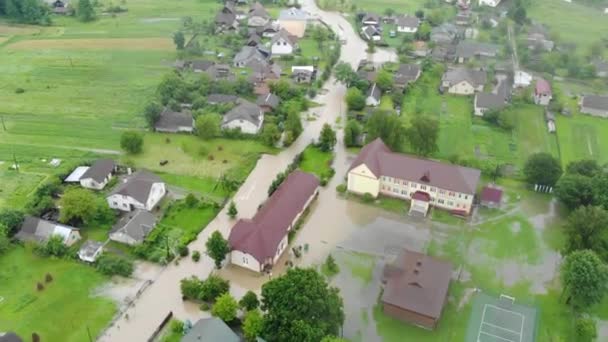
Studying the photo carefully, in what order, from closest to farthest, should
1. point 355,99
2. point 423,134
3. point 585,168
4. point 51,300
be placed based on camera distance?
1. point 51,300
2. point 585,168
3. point 423,134
4. point 355,99

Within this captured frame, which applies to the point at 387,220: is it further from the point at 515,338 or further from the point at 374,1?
the point at 374,1

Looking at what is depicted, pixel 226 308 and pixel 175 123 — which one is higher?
pixel 226 308

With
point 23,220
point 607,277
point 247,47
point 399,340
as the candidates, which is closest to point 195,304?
point 399,340

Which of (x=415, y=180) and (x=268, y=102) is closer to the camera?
(x=415, y=180)

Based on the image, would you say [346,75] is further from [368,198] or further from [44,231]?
[44,231]

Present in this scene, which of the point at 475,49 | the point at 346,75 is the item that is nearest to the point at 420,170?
the point at 346,75

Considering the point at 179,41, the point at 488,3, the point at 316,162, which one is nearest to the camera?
the point at 316,162
